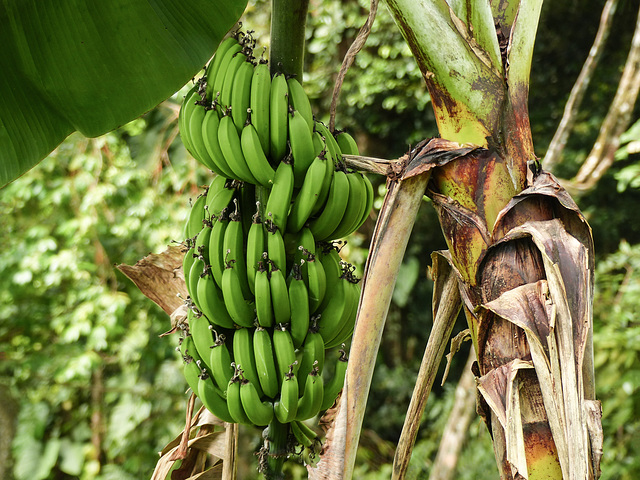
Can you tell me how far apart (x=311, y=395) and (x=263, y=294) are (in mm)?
139

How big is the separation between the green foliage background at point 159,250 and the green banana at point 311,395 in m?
1.65

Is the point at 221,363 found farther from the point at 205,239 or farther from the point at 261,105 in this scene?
the point at 261,105

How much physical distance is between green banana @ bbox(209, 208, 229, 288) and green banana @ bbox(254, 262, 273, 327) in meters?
0.06

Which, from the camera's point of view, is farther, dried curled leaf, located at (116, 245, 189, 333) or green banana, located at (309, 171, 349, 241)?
dried curled leaf, located at (116, 245, 189, 333)

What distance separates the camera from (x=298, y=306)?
67cm

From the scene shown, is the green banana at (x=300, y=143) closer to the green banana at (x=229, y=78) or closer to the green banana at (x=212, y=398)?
the green banana at (x=229, y=78)

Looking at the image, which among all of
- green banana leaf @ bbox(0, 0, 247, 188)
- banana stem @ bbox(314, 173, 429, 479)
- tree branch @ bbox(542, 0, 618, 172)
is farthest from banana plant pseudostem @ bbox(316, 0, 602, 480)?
tree branch @ bbox(542, 0, 618, 172)

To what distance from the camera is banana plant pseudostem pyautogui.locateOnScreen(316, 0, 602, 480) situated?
1.66ft

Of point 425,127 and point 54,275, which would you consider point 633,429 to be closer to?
point 425,127

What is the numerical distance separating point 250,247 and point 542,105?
278cm

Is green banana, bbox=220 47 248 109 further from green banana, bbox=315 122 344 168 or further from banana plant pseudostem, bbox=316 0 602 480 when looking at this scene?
banana plant pseudostem, bbox=316 0 602 480

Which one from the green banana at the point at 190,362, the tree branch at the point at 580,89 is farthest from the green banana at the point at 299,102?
the tree branch at the point at 580,89

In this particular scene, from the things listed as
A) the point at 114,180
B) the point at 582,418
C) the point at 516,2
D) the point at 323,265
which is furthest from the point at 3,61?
the point at 114,180

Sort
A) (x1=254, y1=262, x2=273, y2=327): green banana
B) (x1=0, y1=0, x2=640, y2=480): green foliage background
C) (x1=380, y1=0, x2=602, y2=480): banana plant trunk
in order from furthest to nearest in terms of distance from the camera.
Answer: (x1=0, y1=0, x2=640, y2=480): green foliage background
(x1=254, y1=262, x2=273, y2=327): green banana
(x1=380, y1=0, x2=602, y2=480): banana plant trunk
